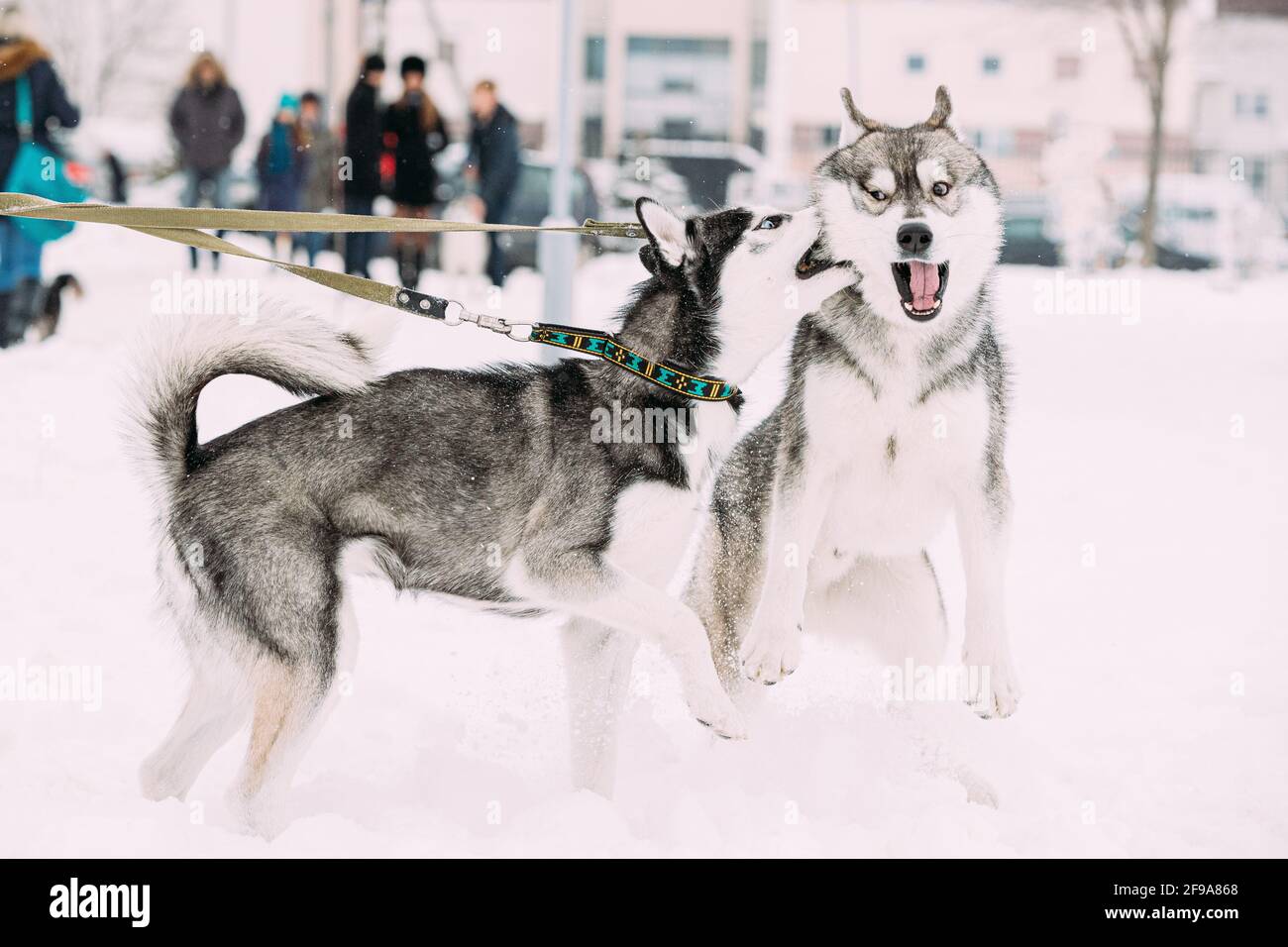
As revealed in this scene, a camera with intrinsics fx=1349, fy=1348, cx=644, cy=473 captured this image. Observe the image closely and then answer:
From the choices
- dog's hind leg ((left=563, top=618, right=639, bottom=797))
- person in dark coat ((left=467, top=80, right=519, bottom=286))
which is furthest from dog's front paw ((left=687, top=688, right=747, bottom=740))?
person in dark coat ((left=467, top=80, right=519, bottom=286))

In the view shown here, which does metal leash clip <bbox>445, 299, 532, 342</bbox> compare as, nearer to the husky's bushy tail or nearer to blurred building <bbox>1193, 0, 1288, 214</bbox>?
the husky's bushy tail

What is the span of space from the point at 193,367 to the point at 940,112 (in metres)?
1.85

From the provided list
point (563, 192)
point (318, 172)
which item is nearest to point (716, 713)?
point (563, 192)

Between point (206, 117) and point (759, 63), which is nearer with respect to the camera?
point (206, 117)

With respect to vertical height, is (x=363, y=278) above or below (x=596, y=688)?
above

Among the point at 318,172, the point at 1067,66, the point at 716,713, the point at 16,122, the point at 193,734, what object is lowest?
the point at 193,734

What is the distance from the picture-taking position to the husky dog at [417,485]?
2.90 m

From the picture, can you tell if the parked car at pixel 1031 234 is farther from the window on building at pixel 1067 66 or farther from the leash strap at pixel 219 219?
the window on building at pixel 1067 66

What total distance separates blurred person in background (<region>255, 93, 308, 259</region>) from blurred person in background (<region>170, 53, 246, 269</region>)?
298 millimetres

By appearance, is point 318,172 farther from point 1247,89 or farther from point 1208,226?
point 1247,89

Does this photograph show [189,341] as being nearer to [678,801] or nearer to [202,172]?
[678,801]

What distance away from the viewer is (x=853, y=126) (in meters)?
3.31

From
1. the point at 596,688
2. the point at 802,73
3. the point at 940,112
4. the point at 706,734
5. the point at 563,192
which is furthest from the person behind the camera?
the point at 802,73

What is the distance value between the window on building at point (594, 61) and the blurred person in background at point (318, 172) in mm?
21895
